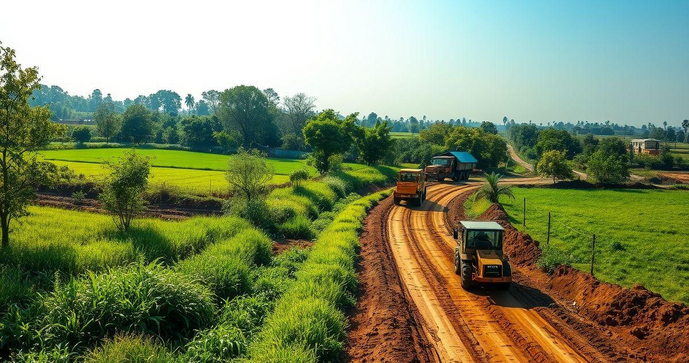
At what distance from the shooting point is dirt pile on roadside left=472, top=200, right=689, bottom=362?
9516 mm

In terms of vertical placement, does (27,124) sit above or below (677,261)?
above

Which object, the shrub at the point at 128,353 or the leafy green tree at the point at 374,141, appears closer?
the shrub at the point at 128,353

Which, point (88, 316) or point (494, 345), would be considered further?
point (494, 345)

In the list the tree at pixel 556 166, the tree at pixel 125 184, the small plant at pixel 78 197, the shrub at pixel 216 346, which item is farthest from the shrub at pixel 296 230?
the tree at pixel 556 166

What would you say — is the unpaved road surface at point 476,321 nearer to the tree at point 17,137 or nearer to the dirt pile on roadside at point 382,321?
the dirt pile on roadside at point 382,321

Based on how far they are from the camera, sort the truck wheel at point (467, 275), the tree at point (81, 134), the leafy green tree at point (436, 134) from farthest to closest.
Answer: the leafy green tree at point (436, 134) → the tree at point (81, 134) → the truck wheel at point (467, 275)

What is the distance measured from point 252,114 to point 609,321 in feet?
282

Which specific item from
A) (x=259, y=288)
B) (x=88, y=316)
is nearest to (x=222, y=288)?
(x=259, y=288)

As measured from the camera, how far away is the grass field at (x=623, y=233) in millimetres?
14906

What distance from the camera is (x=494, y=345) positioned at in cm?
1005

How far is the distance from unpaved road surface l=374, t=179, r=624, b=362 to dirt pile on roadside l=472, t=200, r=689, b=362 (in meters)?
1.23

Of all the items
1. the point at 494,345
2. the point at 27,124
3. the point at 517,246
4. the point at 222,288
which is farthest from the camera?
the point at 517,246

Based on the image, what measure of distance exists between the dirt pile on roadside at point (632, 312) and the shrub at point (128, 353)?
35.1 feet

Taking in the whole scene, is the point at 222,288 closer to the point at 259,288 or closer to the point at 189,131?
the point at 259,288
